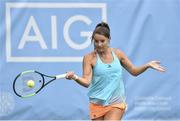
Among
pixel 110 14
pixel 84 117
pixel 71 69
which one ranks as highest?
pixel 110 14

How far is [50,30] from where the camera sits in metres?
9.13

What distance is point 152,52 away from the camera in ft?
30.6

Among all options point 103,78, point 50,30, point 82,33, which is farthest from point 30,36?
point 103,78

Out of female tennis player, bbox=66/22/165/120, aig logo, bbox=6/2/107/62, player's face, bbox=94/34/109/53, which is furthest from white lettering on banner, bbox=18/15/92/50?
player's face, bbox=94/34/109/53

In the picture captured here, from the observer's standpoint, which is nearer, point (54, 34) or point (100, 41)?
point (100, 41)

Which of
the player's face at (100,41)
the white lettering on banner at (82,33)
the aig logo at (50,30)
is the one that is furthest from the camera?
the white lettering on banner at (82,33)

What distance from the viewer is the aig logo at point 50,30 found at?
905cm

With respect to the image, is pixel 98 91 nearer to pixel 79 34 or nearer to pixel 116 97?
pixel 116 97

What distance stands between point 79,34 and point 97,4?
0.48 meters

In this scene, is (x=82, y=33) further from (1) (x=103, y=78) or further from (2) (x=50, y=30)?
(1) (x=103, y=78)

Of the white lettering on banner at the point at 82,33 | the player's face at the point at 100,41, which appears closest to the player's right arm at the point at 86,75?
the player's face at the point at 100,41

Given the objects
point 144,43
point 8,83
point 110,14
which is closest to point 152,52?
point 144,43

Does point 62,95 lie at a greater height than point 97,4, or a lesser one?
lesser

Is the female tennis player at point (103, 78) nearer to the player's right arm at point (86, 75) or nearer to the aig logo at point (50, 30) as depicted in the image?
the player's right arm at point (86, 75)
